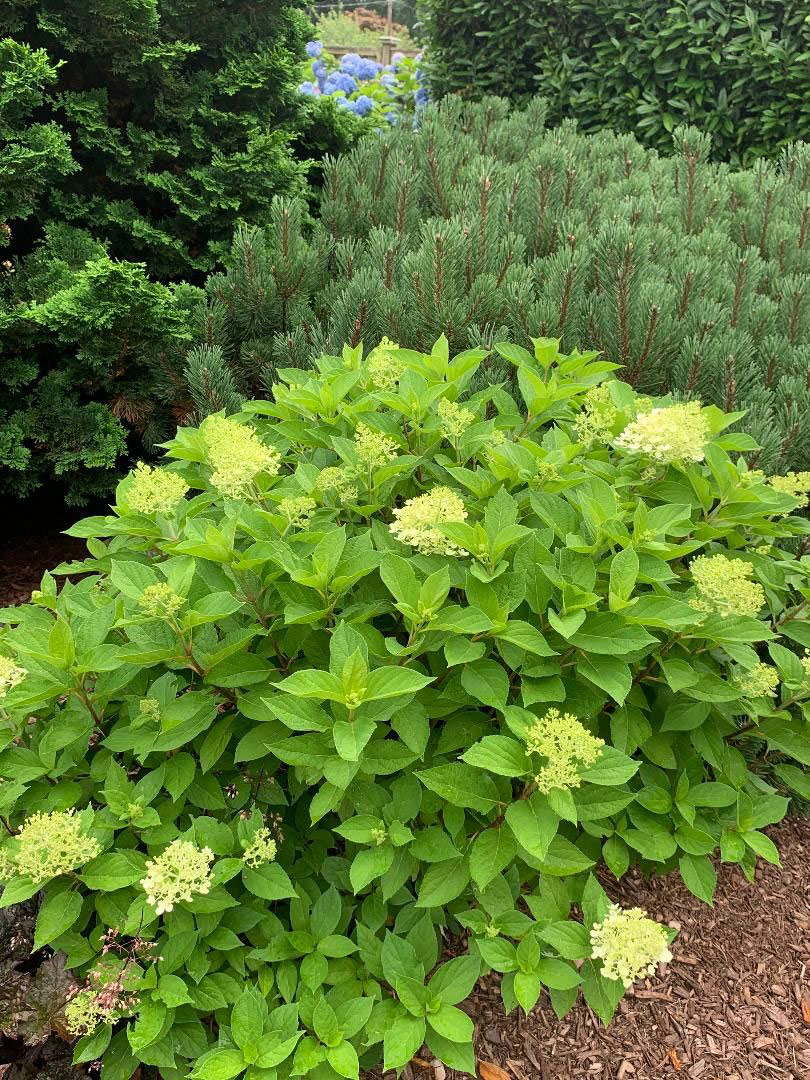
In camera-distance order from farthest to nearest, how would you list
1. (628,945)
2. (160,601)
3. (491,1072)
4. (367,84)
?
(367,84), (491,1072), (160,601), (628,945)

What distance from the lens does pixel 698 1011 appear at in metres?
1.99

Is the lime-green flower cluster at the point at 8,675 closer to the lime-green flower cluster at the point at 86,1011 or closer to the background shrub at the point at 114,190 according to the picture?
the lime-green flower cluster at the point at 86,1011

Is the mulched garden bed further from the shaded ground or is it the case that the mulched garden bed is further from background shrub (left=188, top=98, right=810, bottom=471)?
background shrub (left=188, top=98, right=810, bottom=471)

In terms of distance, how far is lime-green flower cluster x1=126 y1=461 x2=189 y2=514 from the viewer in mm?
1645

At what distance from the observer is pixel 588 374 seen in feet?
7.28

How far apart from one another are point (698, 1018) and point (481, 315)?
2.44 m

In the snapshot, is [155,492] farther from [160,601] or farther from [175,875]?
[175,875]

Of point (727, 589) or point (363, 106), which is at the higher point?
point (363, 106)

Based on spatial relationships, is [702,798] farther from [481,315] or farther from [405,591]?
[481,315]

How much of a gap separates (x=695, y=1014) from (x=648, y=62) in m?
7.20

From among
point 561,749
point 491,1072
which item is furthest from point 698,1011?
point 561,749

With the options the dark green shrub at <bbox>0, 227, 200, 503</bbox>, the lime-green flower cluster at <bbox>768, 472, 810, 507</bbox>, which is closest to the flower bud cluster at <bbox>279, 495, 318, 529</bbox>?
the lime-green flower cluster at <bbox>768, 472, 810, 507</bbox>

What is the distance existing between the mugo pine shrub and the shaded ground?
36 centimetres

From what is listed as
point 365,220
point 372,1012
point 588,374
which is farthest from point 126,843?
point 365,220
